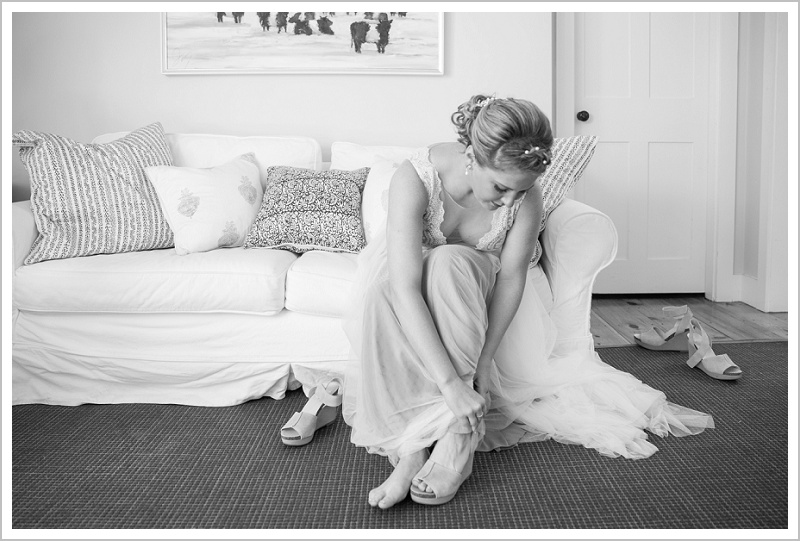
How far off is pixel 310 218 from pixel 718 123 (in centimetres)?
233

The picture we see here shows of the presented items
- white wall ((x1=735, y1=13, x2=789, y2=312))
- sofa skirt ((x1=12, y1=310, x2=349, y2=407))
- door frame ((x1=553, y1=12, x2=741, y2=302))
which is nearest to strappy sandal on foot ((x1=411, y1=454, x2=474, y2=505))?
sofa skirt ((x1=12, y1=310, x2=349, y2=407))

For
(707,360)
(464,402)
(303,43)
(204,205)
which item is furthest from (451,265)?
(303,43)

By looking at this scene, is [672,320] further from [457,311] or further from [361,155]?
[457,311]

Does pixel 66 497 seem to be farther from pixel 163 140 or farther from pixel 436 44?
pixel 436 44

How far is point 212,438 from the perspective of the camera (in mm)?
1858

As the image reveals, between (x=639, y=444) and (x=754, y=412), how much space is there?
0.48 meters

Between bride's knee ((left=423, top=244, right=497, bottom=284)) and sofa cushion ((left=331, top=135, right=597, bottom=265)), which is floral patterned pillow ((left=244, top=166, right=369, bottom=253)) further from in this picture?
bride's knee ((left=423, top=244, right=497, bottom=284))

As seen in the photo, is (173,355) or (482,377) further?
(173,355)

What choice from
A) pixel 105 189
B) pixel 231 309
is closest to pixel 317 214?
pixel 231 309

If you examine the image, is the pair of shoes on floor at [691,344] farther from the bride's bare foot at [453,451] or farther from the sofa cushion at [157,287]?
the sofa cushion at [157,287]

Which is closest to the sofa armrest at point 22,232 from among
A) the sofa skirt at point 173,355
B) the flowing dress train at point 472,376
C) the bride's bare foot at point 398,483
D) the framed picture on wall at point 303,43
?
the sofa skirt at point 173,355

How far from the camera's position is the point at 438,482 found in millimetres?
1473

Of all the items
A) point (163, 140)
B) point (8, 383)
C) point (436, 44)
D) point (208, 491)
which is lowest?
point (208, 491)

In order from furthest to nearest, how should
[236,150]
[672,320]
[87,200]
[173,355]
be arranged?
[672,320] < [236,150] < [87,200] < [173,355]
